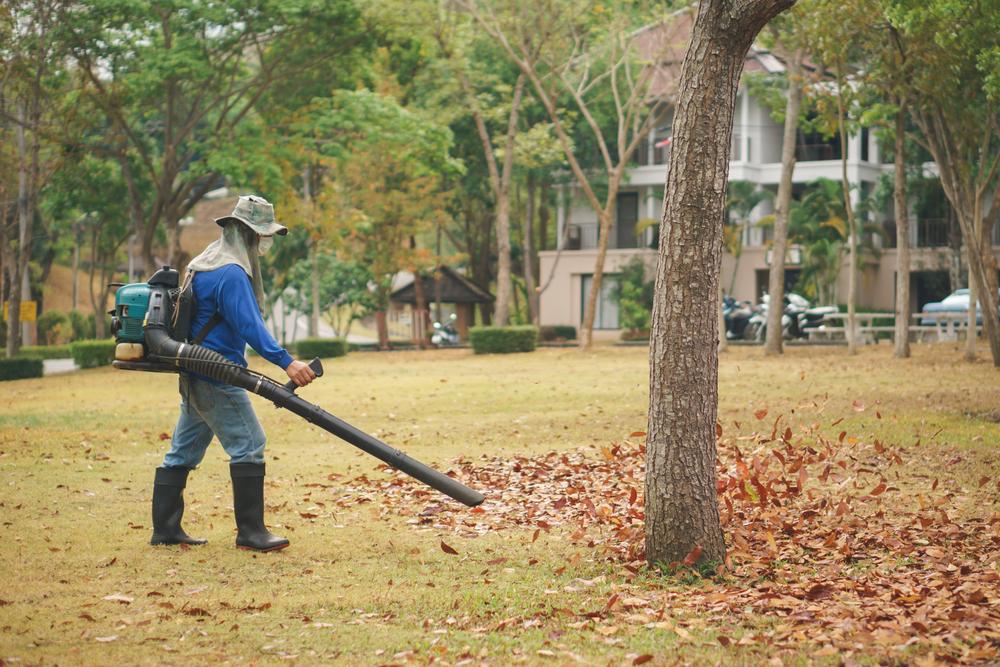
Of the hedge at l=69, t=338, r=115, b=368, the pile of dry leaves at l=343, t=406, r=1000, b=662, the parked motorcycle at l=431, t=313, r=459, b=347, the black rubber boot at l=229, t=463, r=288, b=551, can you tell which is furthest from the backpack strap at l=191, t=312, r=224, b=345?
the parked motorcycle at l=431, t=313, r=459, b=347

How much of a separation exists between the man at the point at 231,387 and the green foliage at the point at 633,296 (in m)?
36.4

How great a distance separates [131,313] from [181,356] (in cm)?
48

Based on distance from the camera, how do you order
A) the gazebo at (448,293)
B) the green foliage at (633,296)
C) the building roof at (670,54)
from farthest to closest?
the gazebo at (448,293) < the green foliage at (633,296) < the building roof at (670,54)

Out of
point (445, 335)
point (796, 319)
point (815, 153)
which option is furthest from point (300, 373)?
point (815, 153)

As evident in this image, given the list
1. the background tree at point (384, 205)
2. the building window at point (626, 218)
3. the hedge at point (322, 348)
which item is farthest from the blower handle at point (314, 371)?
the building window at point (626, 218)

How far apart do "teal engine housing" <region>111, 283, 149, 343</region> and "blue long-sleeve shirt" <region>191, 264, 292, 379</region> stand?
29 cm

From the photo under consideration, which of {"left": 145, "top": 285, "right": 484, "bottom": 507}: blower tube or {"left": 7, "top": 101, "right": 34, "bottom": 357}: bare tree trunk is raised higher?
{"left": 7, "top": 101, "right": 34, "bottom": 357}: bare tree trunk

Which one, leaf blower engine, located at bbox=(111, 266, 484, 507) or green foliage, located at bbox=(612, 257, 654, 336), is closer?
leaf blower engine, located at bbox=(111, 266, 484, 507)

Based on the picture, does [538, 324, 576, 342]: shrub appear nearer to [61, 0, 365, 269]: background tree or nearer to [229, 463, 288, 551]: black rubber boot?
[61, 0, 365, 269]: background tree

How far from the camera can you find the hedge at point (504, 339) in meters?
33.5

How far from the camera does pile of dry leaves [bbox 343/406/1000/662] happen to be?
18.5ft

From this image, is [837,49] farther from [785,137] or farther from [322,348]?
[322,348]

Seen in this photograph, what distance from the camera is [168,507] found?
7.80m

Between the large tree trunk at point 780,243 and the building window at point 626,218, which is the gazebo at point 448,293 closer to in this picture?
the building window at point 626,218
